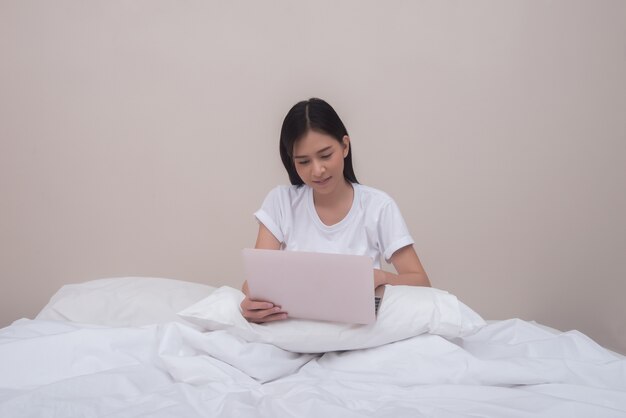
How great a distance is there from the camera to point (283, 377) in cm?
133

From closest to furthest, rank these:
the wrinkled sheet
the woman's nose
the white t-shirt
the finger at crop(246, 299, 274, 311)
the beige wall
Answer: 1. the wrinkled sheet
2. the finger at crop(246, 299, 274, 311)
3. the woman's nose
4. the white t-shirt
5. the beige wall

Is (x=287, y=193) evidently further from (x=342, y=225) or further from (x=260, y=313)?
(x=260, y=313)

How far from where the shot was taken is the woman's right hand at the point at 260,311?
1379 mm

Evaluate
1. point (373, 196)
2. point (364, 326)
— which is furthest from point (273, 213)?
point (364, 326)

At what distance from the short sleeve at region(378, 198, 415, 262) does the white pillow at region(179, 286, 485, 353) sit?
0.29 meters

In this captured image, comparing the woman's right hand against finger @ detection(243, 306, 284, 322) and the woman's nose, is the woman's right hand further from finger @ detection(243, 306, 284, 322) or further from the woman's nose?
the woman's nose

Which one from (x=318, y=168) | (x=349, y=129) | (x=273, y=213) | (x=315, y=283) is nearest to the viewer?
(x=315, y=283)

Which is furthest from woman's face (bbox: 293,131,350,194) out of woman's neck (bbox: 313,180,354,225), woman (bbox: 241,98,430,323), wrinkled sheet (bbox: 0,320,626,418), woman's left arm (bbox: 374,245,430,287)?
wrinkled sheet (bbox: 0,320,626,418)

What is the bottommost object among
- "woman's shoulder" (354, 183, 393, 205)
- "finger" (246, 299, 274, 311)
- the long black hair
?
"finger" (246, 299, 274, 311)

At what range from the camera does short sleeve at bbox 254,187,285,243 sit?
5.92ft

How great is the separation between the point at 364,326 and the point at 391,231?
451mm

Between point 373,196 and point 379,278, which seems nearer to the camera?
point 379,278

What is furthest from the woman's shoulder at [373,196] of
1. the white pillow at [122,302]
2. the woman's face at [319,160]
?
the white pillow at [122,302]

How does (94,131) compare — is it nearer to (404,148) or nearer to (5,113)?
(5,113)
